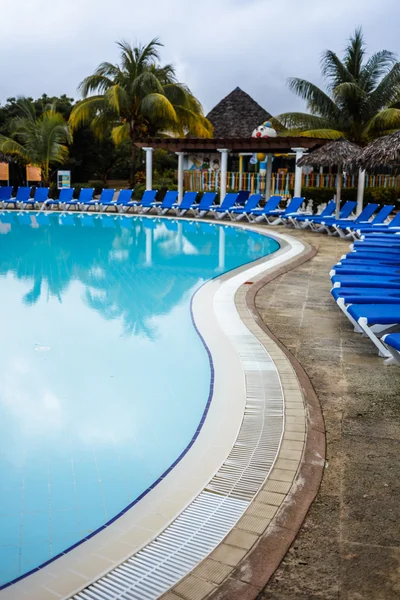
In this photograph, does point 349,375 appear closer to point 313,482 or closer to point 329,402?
point 329,402

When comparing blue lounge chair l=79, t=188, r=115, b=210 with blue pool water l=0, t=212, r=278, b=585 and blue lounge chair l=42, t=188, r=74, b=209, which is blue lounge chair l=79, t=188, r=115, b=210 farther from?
blue pool water l=0, t=212, r=278, b=585

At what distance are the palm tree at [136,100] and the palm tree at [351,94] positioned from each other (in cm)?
447

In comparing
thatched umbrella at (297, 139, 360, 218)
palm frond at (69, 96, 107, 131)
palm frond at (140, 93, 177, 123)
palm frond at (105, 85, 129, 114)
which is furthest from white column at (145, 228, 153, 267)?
palm frond at (69, 96, 107, 131)

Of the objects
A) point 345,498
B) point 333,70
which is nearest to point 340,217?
point 333,70

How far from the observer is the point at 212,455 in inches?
136

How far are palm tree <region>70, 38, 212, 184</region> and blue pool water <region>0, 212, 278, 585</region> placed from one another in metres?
14.8

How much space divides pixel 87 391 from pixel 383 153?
7.15 m

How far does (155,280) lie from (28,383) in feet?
14.6

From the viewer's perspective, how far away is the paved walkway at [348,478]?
226cm

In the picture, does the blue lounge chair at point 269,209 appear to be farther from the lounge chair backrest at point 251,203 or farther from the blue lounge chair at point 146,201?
the blue lounge chair at point 146,201

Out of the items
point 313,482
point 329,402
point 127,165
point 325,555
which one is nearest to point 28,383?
point 329,402

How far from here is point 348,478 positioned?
3037mm

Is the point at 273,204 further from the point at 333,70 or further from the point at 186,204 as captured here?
the point at 333,70

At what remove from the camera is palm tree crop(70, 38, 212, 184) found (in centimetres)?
2378
